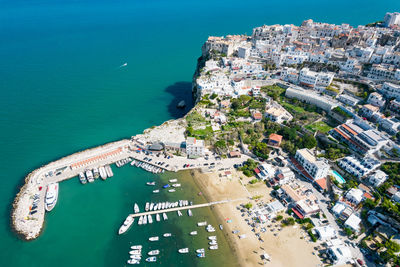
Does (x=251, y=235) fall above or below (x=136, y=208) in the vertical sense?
below

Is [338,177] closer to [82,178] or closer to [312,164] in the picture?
[312,164]

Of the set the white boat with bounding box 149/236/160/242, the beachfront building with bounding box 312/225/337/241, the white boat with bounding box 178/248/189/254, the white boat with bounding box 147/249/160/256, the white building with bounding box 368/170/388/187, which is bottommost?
the white boat with bounding box 147/249/160/256

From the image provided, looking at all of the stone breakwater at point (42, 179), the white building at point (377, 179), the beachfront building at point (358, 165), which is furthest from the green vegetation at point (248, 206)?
the stone breakwater at point (42, 179)

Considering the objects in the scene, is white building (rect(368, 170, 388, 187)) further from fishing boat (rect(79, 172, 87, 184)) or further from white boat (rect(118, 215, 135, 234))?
fishing boat (rect(79, 172, 87, 184))

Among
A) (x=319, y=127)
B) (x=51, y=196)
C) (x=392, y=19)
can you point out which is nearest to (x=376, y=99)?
(x=319, y=127)

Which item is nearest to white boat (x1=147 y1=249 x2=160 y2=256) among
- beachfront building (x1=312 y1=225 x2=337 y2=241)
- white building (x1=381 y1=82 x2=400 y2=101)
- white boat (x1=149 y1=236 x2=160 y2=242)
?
white boat (x1=149 y1=236 x2=160 y2=242)

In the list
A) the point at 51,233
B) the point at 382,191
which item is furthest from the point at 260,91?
the point at 51,233

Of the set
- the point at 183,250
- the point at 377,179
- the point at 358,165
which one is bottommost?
the point at 183,250

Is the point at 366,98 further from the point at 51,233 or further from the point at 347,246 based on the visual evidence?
the point at 51,233
